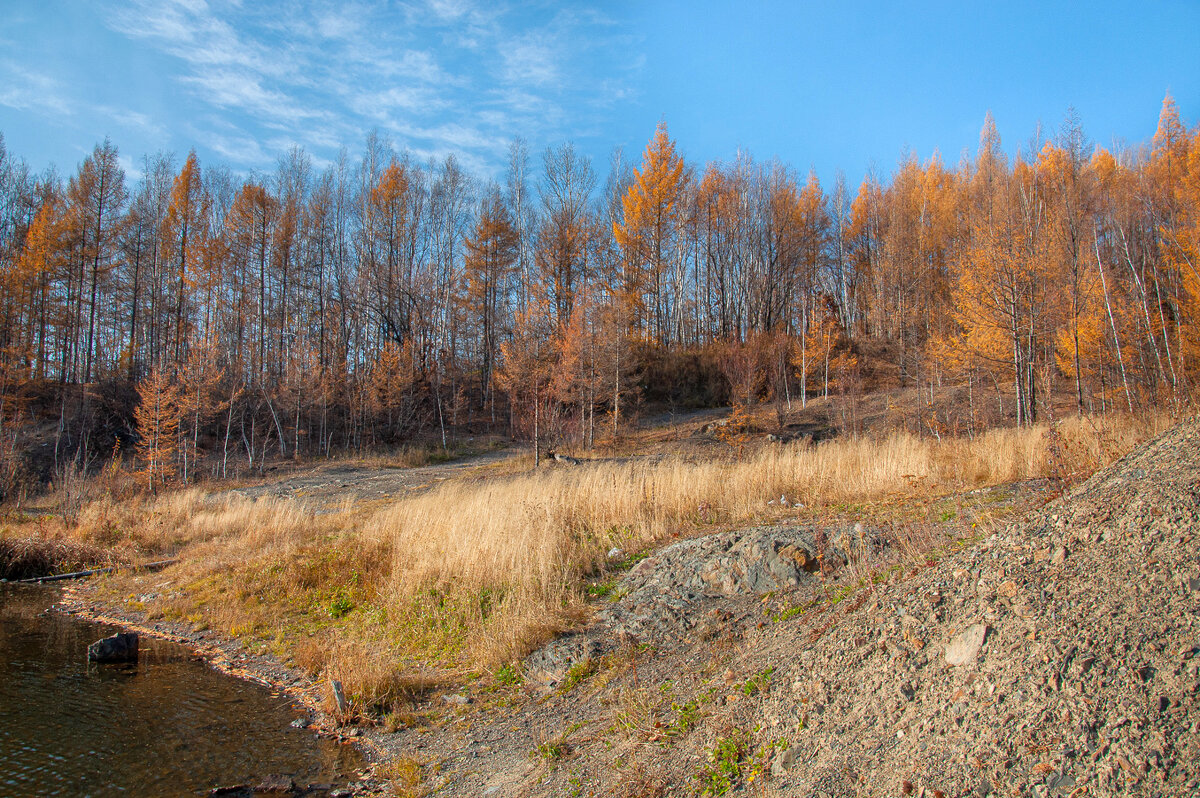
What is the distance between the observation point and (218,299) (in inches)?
1481

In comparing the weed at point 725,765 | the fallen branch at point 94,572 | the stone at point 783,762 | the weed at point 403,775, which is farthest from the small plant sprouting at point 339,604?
the stone at point 783,762

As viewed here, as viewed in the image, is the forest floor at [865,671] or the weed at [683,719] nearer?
the forest floor at [865,671]

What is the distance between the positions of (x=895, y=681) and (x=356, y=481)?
889 inches

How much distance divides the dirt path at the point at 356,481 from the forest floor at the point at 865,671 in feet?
41.2

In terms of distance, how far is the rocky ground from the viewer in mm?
2555

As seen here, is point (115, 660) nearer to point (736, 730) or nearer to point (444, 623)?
point (444, 623)

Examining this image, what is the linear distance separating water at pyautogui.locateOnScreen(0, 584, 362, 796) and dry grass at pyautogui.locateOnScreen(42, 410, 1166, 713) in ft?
2.56

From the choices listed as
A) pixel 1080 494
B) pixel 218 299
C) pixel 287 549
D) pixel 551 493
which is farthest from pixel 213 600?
pixel 218 299

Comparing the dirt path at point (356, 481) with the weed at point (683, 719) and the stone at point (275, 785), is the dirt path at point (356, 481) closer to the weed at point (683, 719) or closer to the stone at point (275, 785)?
the stone at point (275, 785)

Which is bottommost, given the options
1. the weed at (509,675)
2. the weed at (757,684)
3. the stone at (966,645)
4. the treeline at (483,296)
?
the weed at (509,675)

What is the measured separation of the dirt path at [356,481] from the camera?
19.4m

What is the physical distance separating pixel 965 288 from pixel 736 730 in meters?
22.4

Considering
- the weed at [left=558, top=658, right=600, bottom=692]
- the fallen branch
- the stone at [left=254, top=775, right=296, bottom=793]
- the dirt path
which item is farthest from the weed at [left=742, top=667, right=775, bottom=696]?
the dirt path

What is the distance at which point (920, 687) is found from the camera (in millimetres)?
3213
